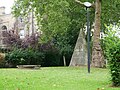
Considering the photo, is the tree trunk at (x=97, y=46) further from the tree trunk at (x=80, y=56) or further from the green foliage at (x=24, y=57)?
the green foliage at (x=24, y=57)

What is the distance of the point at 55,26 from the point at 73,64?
549 cm

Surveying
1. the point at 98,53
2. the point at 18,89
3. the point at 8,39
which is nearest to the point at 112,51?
the point at 18,89

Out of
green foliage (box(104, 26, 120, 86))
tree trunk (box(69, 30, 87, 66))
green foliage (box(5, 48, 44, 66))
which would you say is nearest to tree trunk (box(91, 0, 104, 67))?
tree trunk (box(69, 30, 87, 66))

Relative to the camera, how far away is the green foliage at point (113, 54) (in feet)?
35.7

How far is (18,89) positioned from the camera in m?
9.35

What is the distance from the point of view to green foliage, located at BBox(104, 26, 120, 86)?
1088cm

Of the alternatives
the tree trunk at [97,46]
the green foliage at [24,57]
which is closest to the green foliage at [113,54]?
the tree trunk at [97,46]

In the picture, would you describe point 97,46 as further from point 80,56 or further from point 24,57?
point 24,57

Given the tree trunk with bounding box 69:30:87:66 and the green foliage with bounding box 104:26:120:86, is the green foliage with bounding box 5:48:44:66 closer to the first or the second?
the tree trunk with bounding box 69:30:87:66

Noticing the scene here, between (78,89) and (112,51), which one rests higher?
(112,51)

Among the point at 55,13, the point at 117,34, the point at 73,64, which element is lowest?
the point at 73,64

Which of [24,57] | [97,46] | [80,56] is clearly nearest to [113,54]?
[97,46]

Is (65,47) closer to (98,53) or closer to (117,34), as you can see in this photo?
(98,53)

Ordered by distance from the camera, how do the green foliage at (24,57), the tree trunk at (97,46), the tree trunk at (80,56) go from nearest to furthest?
the tree trunk at (97,46) < the tree trunk at (80,56) < the green foliage at (24,57)
